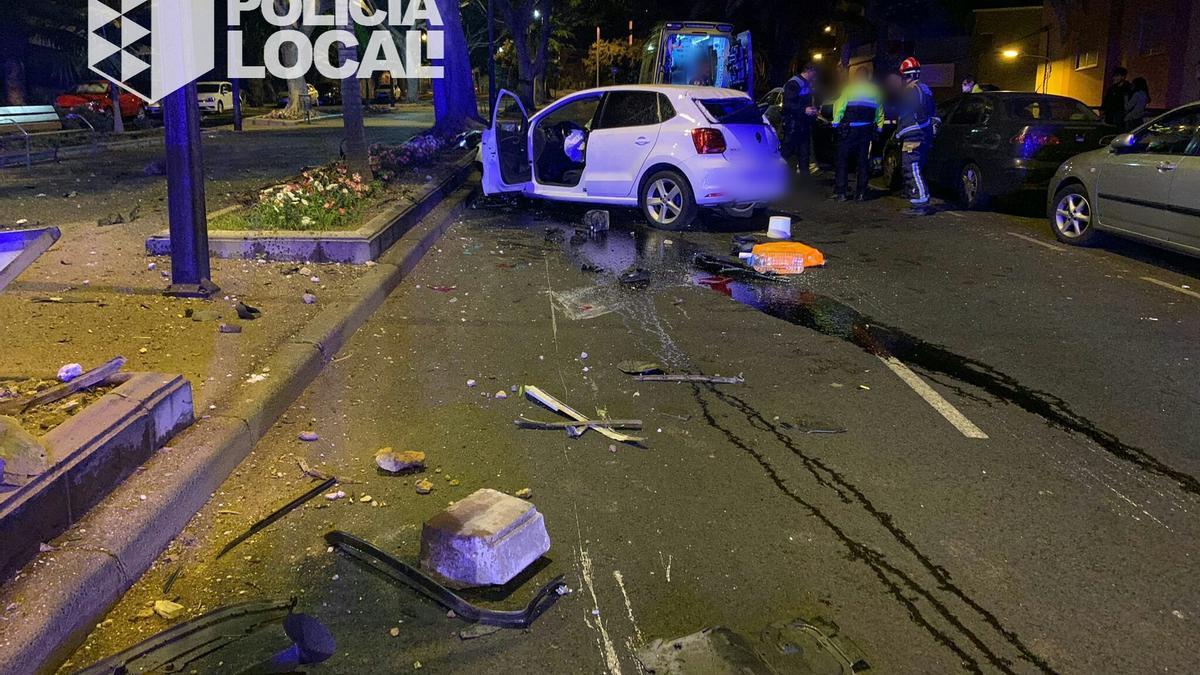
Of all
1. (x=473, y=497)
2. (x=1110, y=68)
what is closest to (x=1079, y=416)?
(x=473, y=497)

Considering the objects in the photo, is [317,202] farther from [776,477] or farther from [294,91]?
[294,91]

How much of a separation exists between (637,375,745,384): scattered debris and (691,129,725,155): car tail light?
504 centimetres

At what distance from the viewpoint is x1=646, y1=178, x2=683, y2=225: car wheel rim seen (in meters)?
10.6

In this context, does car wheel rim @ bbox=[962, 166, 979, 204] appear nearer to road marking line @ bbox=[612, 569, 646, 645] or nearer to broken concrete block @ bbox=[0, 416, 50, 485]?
road marking line @ bbox=[612, 569, 646, 645]

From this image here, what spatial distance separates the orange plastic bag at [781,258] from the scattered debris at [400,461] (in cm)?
511

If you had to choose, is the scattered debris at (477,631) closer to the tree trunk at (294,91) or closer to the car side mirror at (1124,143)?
the car side mirror at (1124,143)

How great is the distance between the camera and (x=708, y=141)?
10.1m

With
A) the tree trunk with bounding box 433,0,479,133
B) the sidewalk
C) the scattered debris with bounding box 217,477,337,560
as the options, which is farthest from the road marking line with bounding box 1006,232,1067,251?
the tree trunk with bounding box 433,0,479,133

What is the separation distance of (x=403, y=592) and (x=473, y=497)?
0.48 m

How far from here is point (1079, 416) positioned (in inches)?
197

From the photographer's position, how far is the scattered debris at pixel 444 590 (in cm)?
313

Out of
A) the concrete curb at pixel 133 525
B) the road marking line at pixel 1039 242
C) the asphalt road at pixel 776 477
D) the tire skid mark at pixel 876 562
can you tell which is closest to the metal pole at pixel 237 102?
the asphalt road at pixel 776 477

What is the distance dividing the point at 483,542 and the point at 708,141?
301 inches

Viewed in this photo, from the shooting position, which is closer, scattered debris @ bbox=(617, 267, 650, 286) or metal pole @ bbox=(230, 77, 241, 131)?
scattered debris @ bbox=(617, 267, 650, 286)
